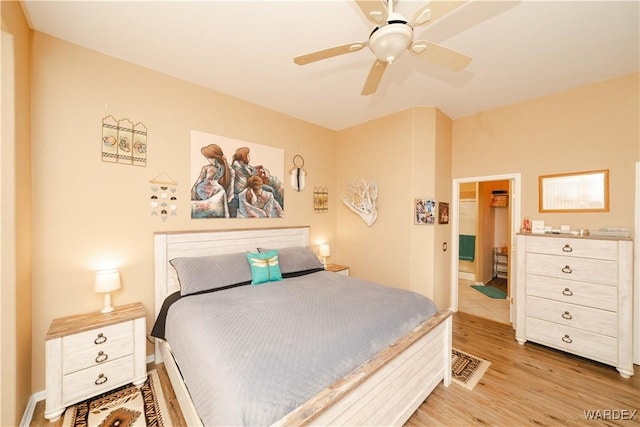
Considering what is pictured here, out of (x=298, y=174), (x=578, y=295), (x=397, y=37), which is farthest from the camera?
(x=298, y=174)

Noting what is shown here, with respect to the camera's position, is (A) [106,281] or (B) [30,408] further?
(A) [106,281]

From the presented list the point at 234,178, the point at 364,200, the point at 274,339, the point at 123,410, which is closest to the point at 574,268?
the point at 364,200

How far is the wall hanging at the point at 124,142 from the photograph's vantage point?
2248 mm

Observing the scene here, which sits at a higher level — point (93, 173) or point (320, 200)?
point (93, 173)

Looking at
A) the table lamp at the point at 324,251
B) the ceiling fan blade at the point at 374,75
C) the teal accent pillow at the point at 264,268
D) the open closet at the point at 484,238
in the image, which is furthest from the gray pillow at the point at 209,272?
the open closet at the point at 484,238

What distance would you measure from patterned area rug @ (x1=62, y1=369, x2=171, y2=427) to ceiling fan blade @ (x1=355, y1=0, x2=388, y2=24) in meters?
2.90

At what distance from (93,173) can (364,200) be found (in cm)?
321

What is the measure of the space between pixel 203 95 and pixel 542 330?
4621 millimetres

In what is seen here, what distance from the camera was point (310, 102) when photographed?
3242mm

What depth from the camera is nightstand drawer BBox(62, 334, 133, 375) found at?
1.81 meters

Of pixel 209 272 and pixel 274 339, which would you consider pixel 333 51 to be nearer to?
pixel 274 339

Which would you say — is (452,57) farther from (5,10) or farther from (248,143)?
(5,10)

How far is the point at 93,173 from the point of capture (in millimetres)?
2188

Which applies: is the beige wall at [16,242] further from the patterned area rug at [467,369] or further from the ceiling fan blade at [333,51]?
the patterned area rug at [467,369]
